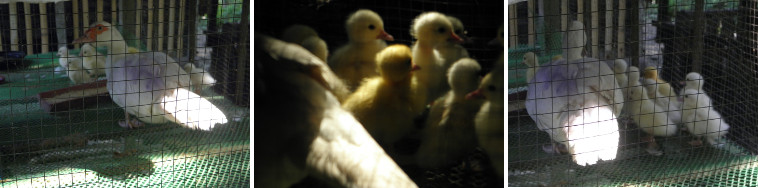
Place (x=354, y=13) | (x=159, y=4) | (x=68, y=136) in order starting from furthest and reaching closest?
(x=68, y=136) < (x=159, y=4) < (x=354, y=13)

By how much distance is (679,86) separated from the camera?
1.92m

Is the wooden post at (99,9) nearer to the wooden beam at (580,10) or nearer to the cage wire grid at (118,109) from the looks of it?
the cage wire grid at (118,109)

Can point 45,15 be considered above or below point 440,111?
above

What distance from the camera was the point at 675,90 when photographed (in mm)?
1921

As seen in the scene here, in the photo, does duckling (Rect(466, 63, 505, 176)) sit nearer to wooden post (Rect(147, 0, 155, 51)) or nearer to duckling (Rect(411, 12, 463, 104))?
duckling (Rect(411, 12, 463, 104))

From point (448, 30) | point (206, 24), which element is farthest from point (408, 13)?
point (206, 24)

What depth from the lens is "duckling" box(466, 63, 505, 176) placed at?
1.15m

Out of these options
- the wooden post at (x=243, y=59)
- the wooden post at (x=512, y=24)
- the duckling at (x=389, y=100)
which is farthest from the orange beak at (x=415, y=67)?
the wooden post at (x=243, y=59)

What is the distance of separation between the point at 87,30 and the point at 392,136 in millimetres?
1106

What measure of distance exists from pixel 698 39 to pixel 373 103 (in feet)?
3.90

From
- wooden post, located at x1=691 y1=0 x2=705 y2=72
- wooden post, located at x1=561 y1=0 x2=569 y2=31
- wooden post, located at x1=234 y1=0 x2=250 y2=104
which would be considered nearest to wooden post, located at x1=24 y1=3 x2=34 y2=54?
wooden post, located at x1=234 y1=0 x2=250 y2=104

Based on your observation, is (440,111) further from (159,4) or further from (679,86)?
(679,86)

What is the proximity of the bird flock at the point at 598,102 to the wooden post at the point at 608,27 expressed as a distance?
3 cm

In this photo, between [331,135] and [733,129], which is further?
[733,129]
